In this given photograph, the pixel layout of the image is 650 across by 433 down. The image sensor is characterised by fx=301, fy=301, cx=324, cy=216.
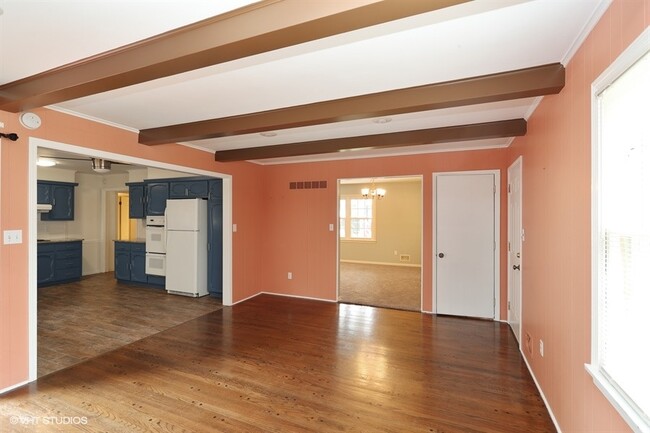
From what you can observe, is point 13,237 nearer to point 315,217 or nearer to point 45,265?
point 315,217

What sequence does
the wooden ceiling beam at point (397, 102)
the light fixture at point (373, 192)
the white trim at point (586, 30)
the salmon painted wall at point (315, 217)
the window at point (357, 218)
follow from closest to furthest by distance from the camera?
the white trim at point (586, 30)
the wooden ceiling beam at point (397, 102)
the salmon painted wall at point (315, 217)
the light fixture at point (373, 192)
the window at point (357, 218)

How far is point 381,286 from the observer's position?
6316 millimetres

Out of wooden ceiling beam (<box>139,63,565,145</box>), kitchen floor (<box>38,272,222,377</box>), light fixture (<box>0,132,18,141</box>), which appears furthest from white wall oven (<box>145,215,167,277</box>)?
light fixture (<box>0,132,18,141</box>)

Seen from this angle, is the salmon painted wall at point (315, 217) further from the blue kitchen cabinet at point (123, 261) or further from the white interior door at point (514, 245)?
the blue kitchen cabinet at point (123, 261)

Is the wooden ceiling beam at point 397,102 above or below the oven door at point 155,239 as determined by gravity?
above

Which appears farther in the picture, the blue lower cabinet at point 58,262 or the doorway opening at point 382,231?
the doorway opening at point 382,231

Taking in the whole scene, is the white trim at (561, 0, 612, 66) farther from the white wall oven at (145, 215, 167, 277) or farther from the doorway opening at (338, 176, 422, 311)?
the white wall oven at (145, 215, 167, 277)

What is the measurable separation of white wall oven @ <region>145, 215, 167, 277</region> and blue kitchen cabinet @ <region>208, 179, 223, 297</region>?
1063mm

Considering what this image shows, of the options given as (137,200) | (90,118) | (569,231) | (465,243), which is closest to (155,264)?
(137,200)

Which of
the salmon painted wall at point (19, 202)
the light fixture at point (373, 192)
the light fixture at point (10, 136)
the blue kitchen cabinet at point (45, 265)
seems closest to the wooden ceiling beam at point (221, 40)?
the light fixture at point (10, 136)

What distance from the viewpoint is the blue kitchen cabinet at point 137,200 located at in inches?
249

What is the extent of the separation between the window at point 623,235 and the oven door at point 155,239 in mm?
6213

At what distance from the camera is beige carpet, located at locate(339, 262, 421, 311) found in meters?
5.24

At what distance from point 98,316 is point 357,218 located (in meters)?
6.62
